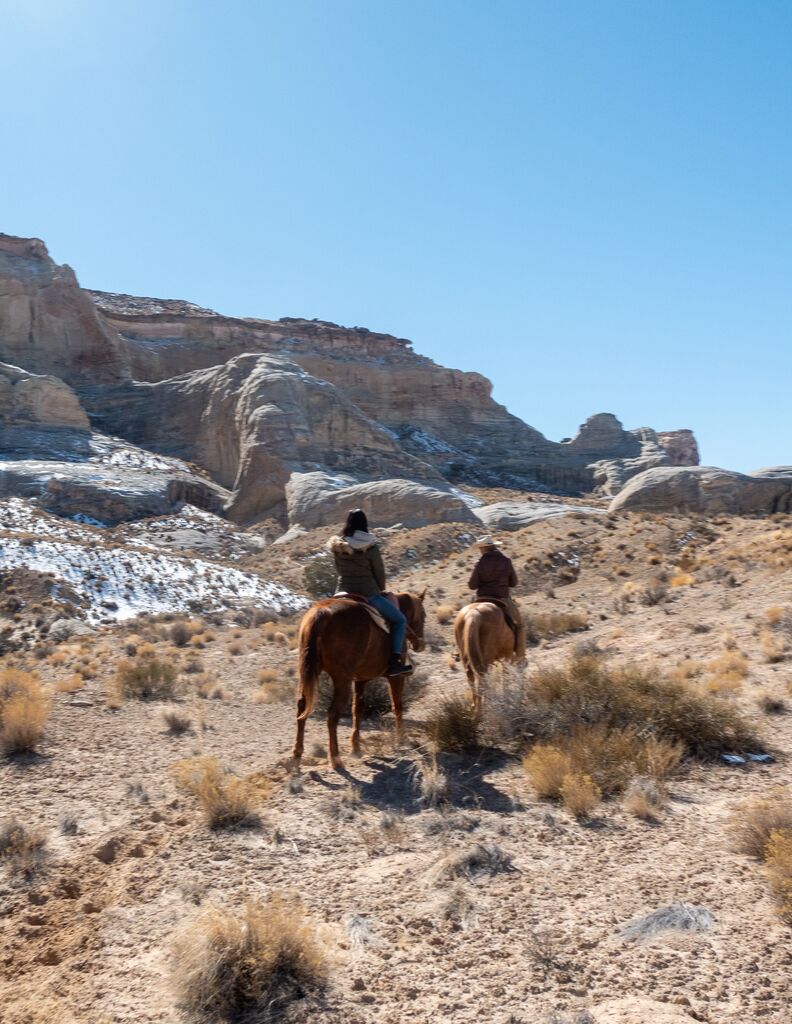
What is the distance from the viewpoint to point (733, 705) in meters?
7.66

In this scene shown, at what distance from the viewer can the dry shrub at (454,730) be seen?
308 inches

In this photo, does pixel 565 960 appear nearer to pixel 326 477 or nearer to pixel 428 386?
pixel 326 477

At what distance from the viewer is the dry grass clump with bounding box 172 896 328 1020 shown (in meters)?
3.81

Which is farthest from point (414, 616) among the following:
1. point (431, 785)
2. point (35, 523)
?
point (35, 523)

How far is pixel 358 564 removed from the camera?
26.6 ft

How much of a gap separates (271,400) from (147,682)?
1454 inches

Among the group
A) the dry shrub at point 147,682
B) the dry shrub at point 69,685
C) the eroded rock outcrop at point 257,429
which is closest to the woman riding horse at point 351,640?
the dry shrub at point 147,682

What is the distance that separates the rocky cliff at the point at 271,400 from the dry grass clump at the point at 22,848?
36587 mm

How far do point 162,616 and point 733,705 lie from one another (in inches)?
678

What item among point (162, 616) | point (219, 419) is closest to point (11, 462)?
point (219, 419)

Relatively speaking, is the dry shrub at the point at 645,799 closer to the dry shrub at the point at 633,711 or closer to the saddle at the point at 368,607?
the dry shrub at the point at 633,711

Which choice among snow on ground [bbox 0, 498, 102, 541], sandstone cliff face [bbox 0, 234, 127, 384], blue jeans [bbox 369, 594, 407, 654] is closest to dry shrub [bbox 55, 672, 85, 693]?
blue jeans [bbox 369, 594, 407, 654]

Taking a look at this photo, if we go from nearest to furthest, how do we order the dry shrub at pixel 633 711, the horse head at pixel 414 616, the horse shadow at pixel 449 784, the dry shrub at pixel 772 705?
the horse shadow at pixel 449 784 < the dry shrub at pixel 633 711 < the dry shrub at pixel 772 705 < the horse head at pixel 414 616

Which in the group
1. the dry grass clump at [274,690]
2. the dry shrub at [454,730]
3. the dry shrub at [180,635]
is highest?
the dry shrub at [454,730]
